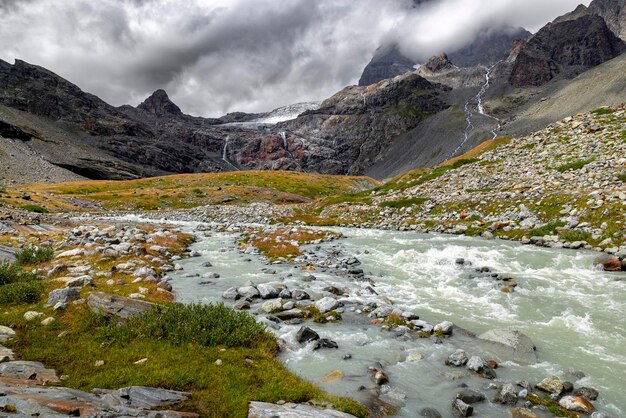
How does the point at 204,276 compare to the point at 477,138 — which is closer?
the point at 204,276

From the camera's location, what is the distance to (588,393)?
9.05 metres

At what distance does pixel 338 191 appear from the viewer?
133 meters

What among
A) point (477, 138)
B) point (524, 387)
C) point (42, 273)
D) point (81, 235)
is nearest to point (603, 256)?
point (524, 387)

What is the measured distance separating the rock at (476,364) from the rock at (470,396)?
127cm

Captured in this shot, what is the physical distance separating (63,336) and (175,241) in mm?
20798

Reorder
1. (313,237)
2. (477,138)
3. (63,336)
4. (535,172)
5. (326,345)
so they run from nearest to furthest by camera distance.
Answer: (63,336), (326,345), (313,237), (535,172), (477,138)

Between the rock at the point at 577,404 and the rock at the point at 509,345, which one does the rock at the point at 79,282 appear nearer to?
the rock at the point at 509,345

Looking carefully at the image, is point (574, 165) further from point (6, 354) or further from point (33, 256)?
point (33, 256)

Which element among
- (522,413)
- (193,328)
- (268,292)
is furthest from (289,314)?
(522,413)

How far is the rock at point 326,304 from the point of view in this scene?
15.0 metres

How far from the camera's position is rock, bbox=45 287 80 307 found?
13.4 m

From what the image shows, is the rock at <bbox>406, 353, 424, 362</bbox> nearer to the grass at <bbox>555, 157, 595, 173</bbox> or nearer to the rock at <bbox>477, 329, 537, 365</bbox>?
the rock at <bbox>477, 329, 537, 365</bbox>

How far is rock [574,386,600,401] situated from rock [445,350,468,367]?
271 centimetres

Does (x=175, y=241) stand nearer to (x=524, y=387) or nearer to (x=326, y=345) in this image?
(x=326, y=345)
